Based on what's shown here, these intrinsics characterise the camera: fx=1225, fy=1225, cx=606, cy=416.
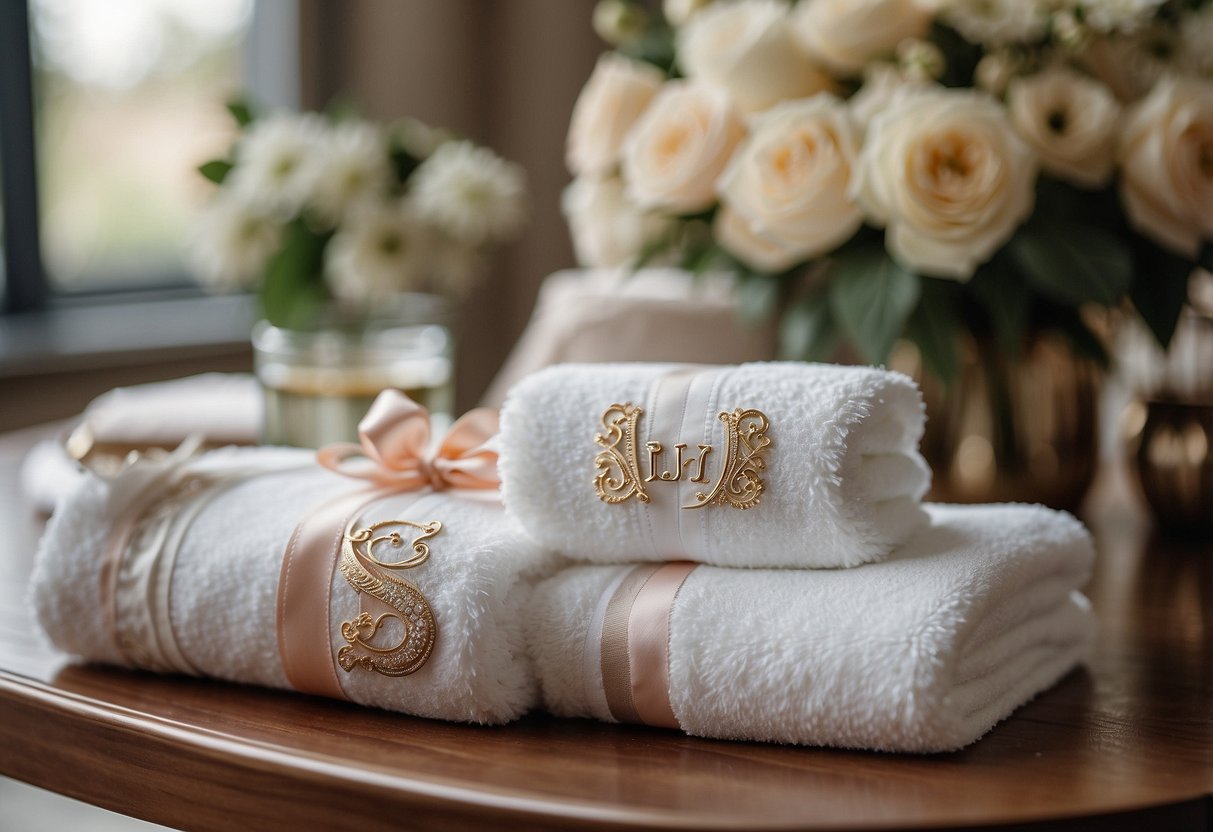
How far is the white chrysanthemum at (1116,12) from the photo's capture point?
799mm

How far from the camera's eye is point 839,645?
50cm

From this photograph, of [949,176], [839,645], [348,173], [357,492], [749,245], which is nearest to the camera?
[839,645]

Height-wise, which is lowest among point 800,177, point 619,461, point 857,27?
point 619,461

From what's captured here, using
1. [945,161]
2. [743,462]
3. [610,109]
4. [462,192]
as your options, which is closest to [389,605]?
[743,462]

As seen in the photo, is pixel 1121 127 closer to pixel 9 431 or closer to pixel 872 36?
pixel 872 36

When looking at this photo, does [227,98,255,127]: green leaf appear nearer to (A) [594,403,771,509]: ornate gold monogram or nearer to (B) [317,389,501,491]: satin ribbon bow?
(B) [317,389,501,491]: satin ribbon bow

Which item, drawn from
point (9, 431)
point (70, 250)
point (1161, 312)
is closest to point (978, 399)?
point (1161, 312)

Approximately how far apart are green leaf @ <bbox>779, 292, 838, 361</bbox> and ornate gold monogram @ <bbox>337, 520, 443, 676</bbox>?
1.34ft

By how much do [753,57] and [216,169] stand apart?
0.62 meters

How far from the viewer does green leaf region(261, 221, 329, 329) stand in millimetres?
1197

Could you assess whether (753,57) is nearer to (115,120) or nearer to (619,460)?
(619,460)

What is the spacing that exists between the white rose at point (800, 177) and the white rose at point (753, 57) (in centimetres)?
4

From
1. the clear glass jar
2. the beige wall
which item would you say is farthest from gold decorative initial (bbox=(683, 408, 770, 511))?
the beige wall

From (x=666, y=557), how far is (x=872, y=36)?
1.52 ft
